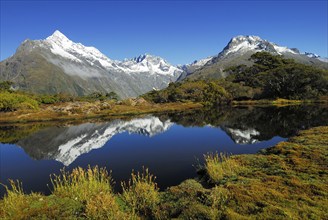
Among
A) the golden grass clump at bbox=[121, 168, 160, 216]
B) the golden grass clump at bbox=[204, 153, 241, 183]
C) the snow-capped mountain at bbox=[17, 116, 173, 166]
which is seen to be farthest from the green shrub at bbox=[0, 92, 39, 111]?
the golden grass clump at bbox=[121, 168, 160, 216]

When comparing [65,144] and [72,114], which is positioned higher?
[72,114]

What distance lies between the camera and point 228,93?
172375 millimetres

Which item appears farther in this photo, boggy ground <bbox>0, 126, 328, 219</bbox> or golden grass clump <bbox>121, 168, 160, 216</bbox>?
golden grass clump <bbox>121, 168, 160, 216</bbox>

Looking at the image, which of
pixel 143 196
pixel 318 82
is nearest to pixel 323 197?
pixel 143 196

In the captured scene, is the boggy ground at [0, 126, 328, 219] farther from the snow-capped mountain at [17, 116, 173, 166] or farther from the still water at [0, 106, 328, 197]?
the snow-capped mountain at [17, 116, 173, 166]

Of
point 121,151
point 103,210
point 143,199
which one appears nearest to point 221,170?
point 143,199

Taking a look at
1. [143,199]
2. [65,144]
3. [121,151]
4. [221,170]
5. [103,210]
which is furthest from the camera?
[65,144]

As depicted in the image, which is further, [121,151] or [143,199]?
[121,151]

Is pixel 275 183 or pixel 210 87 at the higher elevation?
pixel 210 87

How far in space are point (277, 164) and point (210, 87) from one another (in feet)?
488

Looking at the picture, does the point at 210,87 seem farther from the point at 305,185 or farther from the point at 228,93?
the point at 305,185

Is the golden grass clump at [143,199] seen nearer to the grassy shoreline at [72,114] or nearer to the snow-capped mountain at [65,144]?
the snow-capped mountain at [65,144]

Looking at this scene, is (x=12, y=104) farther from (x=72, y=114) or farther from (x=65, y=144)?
(x=65, y=144)

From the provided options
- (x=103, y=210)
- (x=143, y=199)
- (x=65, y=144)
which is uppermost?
(x=65, y=144)
